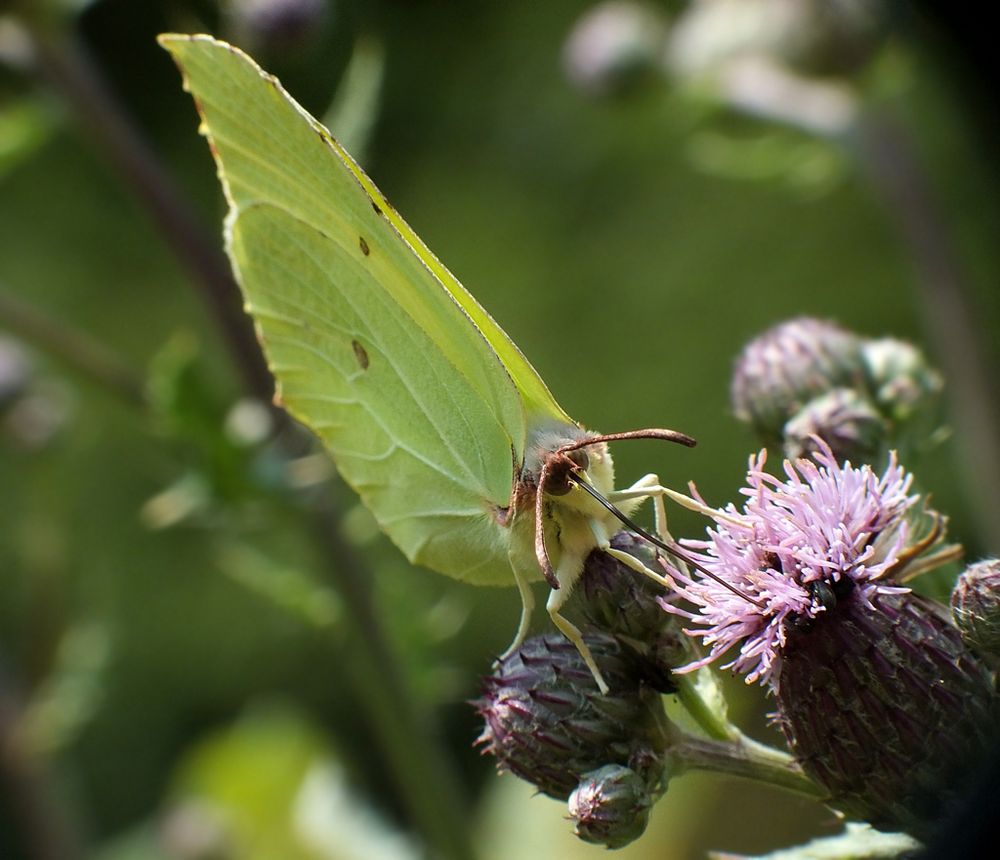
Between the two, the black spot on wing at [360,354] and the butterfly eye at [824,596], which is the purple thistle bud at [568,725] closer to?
the butterfly eye at [824,596]

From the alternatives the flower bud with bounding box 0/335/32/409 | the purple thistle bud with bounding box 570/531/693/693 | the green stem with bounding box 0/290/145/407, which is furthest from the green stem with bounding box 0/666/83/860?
the purple thistle bud with bounding box 570/531/693/693

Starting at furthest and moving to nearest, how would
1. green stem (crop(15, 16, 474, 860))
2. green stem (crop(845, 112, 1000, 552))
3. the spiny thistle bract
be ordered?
green stem (crop(845, 112, 1000, 552)) → green stem (crop(15, 16, 474, 860)) → the spiny thistle bract

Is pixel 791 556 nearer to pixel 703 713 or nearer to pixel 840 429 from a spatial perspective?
pixel 703 713

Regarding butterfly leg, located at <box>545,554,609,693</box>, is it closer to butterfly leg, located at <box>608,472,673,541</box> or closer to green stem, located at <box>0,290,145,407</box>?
butterfly leg, located at <box>608,472,673,541</box>

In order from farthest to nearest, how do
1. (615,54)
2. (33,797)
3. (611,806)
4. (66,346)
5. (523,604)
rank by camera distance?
(615,54) < (33,797) < (66,346) < (523,604) < (611,806)

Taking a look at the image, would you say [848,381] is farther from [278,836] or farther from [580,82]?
[278,836]

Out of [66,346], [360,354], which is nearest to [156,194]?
[66,346]
